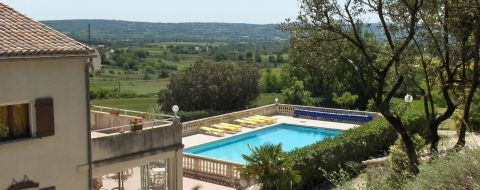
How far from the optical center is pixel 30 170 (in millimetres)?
11844

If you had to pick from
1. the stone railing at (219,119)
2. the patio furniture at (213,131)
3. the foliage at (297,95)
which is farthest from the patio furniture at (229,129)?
the foliage at (297,95)

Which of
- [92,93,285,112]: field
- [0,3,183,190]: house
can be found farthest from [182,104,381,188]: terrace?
[92,93,285,112]: field

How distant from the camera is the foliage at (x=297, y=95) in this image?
4259 centimetres

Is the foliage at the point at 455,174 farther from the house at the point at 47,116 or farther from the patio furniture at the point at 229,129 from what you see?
the patio furniture at the point at 229,129

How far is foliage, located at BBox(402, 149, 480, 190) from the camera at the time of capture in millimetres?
6023

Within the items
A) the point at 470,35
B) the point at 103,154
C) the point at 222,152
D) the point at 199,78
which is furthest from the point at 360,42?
the point at 199,78

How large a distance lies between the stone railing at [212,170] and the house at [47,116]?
20.4ft

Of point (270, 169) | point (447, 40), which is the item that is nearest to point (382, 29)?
point (447, 40)

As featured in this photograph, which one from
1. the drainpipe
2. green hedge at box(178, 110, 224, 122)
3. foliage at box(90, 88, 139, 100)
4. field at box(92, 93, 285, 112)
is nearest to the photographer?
the drainpipe

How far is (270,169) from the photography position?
16.0m

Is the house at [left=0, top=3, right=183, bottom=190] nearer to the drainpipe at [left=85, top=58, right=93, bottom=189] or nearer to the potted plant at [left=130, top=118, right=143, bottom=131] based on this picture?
the drainpipe at [left=85, top=58, right=93, bottom=189]

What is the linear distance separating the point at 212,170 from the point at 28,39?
33.2 ft

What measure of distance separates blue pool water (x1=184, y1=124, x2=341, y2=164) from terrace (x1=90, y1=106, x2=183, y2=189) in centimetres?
871

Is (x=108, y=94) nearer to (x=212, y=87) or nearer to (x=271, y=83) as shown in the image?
(x=271, y=83)
